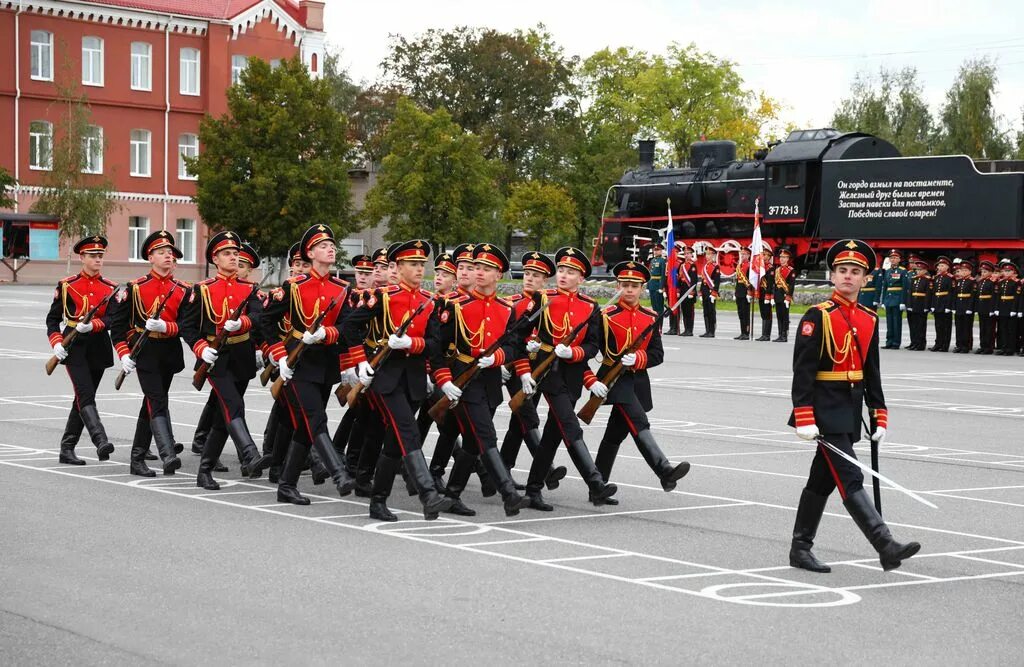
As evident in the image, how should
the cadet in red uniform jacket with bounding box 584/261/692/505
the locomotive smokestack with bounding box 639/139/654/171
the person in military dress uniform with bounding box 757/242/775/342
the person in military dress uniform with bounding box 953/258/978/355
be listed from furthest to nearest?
the locomotive smokestack with bounding box 639/139/654/171 → the person in military dress uniform with bounding box 757/242/775/342 → the person in military dress uniform with bounding box 953/258/978/355 → the cadet in red uniform jacket with bounding box 584/261/692/505

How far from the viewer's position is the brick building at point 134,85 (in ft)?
222

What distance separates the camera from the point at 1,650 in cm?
687

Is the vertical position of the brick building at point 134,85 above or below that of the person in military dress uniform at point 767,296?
above

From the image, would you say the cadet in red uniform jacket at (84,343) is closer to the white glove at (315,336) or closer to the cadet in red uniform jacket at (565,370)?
the white glove at (315,336)

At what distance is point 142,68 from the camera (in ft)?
233

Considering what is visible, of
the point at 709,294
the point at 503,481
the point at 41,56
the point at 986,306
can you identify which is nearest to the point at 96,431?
the point at 503,481

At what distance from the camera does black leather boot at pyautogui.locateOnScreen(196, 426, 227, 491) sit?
464 inches

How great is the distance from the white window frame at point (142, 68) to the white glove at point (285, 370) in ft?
205

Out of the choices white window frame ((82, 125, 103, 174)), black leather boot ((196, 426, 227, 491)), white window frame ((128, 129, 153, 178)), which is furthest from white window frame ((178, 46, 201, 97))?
black leather boot ((196, 426, 227, 491))

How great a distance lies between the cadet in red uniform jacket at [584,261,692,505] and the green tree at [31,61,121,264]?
184ft

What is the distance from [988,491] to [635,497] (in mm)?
2917

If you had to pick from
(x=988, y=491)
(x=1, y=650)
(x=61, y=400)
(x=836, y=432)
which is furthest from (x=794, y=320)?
(x=1, y=650)

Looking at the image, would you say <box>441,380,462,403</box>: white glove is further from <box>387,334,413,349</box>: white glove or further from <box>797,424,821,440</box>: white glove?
<box>797,424,821,440</box>: white glove

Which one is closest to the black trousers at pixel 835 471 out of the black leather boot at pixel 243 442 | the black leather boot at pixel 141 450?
the black leather boot at pixel 243 442
